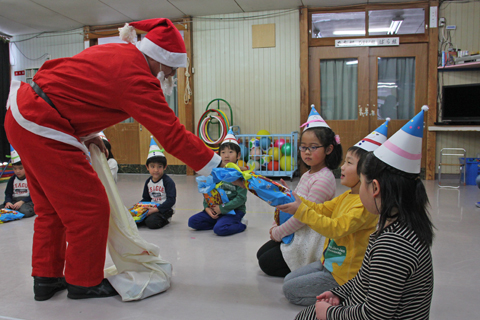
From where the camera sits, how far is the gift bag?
1862mm

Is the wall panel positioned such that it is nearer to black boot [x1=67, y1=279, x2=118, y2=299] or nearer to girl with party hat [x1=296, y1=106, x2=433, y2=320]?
black boot [x1=67, y1=279, x2=118, y2=299]

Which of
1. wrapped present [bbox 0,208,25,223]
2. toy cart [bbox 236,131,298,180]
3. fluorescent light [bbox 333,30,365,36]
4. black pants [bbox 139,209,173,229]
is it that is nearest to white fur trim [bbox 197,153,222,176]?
black pants [bbox 139,209,173,229]

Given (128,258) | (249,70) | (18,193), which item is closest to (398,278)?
(128,258)

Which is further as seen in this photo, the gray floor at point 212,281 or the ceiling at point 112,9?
the ceiling at point 112,9

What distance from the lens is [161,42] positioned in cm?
182

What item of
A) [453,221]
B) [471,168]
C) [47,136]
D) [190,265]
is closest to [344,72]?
[471,168]

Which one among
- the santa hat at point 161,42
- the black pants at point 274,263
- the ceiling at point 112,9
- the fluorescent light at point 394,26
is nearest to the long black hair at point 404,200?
the black pants at point 274,263

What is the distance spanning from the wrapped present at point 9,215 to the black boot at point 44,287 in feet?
6.26

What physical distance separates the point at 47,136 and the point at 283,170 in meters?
4.57

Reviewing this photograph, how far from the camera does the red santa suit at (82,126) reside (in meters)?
1.69

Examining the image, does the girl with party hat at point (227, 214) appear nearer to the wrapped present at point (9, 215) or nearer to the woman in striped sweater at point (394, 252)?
the wrapped present at point (9, 215)

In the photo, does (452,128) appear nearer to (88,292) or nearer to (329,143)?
(329,143)

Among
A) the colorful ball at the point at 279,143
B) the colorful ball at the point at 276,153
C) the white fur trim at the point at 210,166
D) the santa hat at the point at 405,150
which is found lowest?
the colorful ball at the point at 276,153

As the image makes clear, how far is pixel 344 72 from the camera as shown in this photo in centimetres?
622
